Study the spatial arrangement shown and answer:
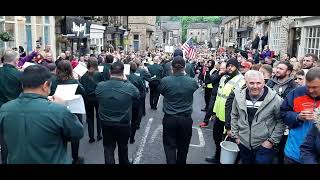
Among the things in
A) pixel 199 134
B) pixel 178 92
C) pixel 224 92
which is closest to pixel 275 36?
pixel 199 134

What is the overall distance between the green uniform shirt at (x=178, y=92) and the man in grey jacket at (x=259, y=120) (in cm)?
103

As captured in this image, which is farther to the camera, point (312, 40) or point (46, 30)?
point (46, 30)

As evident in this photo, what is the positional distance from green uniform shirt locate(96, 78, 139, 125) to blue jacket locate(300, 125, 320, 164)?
270cm

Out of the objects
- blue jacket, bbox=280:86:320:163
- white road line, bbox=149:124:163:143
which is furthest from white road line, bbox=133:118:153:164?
blue jacket, bbox=280:86:320:163

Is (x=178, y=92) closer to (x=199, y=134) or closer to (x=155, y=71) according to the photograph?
(x=199, y=134)

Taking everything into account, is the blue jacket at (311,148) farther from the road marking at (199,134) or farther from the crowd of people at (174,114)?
the road marking at (199,134)

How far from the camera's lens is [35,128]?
3098 mm

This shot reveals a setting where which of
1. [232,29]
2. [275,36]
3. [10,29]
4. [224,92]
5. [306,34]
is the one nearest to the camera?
[224,92]

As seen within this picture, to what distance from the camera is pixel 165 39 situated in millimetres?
93188

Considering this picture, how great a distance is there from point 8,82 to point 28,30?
11.1 metres

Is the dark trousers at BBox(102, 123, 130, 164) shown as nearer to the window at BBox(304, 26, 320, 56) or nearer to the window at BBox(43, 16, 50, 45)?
the window at BBox(304, 26, 320, 56)

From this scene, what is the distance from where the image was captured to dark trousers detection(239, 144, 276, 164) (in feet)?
14.6
